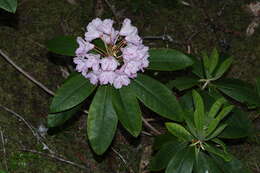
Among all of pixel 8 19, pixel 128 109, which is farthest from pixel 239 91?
pixel 8 19

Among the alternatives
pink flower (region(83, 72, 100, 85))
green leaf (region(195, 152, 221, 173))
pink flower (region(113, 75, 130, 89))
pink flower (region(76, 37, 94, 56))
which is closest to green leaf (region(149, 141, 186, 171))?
green leaf (region(195, 152, 221, 173))

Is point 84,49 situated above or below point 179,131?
above

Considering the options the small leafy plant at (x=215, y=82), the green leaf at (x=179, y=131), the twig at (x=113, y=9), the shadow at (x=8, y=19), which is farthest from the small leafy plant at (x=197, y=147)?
the shadow at (x=8, y=19)

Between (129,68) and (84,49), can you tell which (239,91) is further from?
(84,49)

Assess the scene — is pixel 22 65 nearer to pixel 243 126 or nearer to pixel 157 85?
pixel 157 85

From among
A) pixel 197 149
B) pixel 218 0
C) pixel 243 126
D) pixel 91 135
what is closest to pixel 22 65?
pixel 91 135

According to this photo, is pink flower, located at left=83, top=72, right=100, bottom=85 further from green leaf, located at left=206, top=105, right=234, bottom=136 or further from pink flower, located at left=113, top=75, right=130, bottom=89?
green leaf, located at left=206, top=105, right=234, bottom=136
